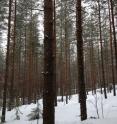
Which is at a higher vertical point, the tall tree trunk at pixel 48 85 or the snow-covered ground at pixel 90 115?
the tall tree trunk at pixel 48 85

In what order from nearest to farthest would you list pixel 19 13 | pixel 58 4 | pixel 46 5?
1. pixel 46 5
2. pixel 58 4
3. pixel 19 13

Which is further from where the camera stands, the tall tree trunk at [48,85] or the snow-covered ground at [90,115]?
the snow-covered ground at [90,115]

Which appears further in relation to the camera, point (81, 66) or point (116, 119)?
point (81, 66)

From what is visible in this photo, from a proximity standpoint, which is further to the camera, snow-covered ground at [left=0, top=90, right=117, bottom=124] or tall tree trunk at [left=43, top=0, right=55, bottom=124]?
snow-covered ground at [left=0, top=90, right=117, bottom=124]

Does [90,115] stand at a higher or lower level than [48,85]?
lower

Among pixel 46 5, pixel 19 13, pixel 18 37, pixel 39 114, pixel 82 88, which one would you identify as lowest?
pixel 39 114

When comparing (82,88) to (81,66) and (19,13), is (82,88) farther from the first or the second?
(19,13)

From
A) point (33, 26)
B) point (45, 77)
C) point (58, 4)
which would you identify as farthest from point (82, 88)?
point (33, 26)

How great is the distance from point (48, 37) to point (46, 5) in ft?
3.28

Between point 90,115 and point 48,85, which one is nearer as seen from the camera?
point 48,85

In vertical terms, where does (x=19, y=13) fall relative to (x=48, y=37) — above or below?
above

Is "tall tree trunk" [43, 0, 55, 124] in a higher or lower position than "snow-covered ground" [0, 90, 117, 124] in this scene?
higher

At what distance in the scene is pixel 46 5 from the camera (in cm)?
695

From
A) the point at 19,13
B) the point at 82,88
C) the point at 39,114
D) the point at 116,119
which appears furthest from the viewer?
the point at 19,13
